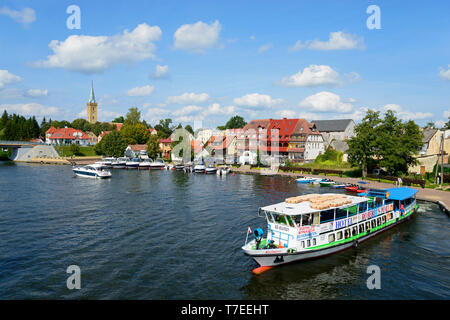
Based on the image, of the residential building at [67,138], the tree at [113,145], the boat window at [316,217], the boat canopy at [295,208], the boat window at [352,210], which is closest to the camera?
the boat canopy at [295,208]

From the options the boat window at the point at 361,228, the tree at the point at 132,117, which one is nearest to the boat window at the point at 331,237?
the boat window at the point at 361,228

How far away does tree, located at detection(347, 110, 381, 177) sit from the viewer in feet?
Answer: 236

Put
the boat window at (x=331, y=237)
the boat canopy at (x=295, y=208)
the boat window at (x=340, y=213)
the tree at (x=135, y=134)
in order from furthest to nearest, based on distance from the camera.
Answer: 1. the tree at (x=135, y=134)
2. the boat window at (x=340, y=213)
3. the boat window at (x=331, y=237)
4. the boat canopy at (x=295, y=208)

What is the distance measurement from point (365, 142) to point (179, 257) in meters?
59.2

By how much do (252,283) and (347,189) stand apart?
4666cm

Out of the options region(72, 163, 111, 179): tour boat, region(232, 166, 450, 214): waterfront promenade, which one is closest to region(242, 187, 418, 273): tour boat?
region(232, 166, 450, 214): waterfront promenade

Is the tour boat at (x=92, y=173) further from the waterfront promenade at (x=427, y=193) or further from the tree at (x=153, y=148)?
the waterfront promenade at (x=427, y=193)

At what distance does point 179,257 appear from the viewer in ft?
90.4

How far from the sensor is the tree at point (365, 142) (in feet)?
236

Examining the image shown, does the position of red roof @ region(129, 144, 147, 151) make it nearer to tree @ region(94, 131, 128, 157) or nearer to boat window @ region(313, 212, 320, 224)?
tree @ region(94, 131, 128, 157)

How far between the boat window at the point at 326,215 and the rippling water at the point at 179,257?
3476 mm

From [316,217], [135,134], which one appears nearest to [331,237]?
[316,217]

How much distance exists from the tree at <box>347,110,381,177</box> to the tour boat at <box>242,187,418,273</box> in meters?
41.4

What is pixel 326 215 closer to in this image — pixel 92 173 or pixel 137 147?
pixel 92 173
